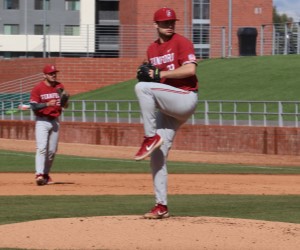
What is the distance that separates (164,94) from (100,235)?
5.44 ft

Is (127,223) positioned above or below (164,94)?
below

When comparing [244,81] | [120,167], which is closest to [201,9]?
[244,81]

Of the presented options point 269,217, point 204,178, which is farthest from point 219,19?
point 269,217

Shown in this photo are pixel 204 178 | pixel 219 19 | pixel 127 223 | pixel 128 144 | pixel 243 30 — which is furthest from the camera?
pixel 219 19

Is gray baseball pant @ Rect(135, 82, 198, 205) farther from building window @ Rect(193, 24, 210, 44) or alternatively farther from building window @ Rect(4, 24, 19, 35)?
building window @ Rect(4, 24, 19, 35)

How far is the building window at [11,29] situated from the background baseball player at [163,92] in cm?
9009

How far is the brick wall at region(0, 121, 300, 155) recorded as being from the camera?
31719mm

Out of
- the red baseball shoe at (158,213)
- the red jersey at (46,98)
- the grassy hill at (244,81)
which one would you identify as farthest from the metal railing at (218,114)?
the red baseball shoe at (158,213)

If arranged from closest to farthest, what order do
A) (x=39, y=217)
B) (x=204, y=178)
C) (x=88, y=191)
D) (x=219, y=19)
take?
1. (x=39, y=217)
2. (x=88, y=191)
3. (x=204, y=178)
4. (x=219, y=19)

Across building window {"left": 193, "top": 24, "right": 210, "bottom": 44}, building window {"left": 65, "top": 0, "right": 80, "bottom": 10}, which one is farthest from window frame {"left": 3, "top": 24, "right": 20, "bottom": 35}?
building window {"left": 193, "top": 24, "right": 210, "bottom": 44}

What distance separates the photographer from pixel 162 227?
35.3ft

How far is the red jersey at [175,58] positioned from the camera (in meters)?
11.3

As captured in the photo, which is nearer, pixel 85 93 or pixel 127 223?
pixel 127 223

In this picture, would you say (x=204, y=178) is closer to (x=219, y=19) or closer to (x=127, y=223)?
(x=127, y=223)
